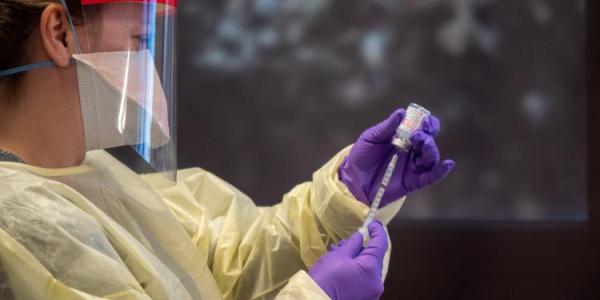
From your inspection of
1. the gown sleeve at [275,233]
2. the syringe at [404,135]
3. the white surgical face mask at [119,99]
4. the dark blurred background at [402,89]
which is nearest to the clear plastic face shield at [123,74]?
the white surgical face mask at [119,99]

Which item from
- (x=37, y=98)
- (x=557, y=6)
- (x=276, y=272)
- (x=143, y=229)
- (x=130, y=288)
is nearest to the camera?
(x=130, y=288)

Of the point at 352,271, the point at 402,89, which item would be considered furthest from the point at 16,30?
the point at 402,89

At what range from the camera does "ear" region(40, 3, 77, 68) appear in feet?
3.62

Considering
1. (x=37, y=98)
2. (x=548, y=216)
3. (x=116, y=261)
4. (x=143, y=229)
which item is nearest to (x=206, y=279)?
(x=143, y=229)

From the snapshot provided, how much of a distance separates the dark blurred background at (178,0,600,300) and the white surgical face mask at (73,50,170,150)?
1.19 metres

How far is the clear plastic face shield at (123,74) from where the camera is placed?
114 cm

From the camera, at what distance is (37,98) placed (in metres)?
1.13

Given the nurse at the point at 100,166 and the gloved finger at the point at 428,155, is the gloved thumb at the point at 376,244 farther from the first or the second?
the gloved finger at the point at 428,155

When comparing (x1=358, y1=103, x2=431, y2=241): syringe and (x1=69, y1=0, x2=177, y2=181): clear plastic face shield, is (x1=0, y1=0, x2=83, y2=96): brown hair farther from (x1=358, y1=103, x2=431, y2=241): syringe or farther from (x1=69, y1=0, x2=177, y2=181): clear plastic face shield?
(x1=358, y1=103, x2=431, y2=241): syringe

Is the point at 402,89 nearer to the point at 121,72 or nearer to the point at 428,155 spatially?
the point at 428,155

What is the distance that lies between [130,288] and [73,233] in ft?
0.32

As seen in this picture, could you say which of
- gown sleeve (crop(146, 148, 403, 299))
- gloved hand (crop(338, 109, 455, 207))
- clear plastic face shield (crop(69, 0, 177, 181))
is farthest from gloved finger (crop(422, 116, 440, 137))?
clear plastic face shield (crop(69, 0, 177, 181))

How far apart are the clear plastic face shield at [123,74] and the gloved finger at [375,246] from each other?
35 cm

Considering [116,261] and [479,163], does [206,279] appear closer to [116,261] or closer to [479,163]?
[116,261]
